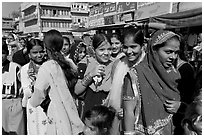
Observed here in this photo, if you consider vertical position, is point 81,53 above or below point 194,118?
above

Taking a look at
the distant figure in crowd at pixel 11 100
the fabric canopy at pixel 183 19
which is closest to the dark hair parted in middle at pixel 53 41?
the distant figure in crowd at pixel 11 100

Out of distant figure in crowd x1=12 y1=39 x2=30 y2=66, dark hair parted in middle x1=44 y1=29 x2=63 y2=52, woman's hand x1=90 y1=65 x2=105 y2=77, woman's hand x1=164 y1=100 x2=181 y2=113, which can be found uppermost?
dark hair parted in middle x1=44 y1=29 x2=63 y2=52

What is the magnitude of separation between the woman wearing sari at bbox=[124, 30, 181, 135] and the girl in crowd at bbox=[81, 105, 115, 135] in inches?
12.2

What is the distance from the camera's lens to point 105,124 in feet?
6.42

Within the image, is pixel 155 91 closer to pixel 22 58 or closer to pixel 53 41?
pixel 53 41

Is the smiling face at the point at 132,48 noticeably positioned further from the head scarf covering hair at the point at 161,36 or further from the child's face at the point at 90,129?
the child's face at the point at 90,129

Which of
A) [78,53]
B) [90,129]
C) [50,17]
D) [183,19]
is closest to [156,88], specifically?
[90,129]

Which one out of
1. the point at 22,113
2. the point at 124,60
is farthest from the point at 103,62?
the point at 22,113

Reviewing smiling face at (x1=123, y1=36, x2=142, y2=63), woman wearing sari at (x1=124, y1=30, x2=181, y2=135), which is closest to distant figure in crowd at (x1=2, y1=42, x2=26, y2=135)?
smiling face at (x1=123, y1=36, x2=142, y2=63)

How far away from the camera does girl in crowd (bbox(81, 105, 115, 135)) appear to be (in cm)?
190

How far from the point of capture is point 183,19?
13.2 feet

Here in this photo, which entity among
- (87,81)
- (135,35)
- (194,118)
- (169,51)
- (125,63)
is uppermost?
(135,35)

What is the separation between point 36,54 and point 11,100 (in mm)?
541

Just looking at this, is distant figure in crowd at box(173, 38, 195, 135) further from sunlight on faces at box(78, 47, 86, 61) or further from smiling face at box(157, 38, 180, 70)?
sunlight on faces at box(78, 47, 86, 61)
